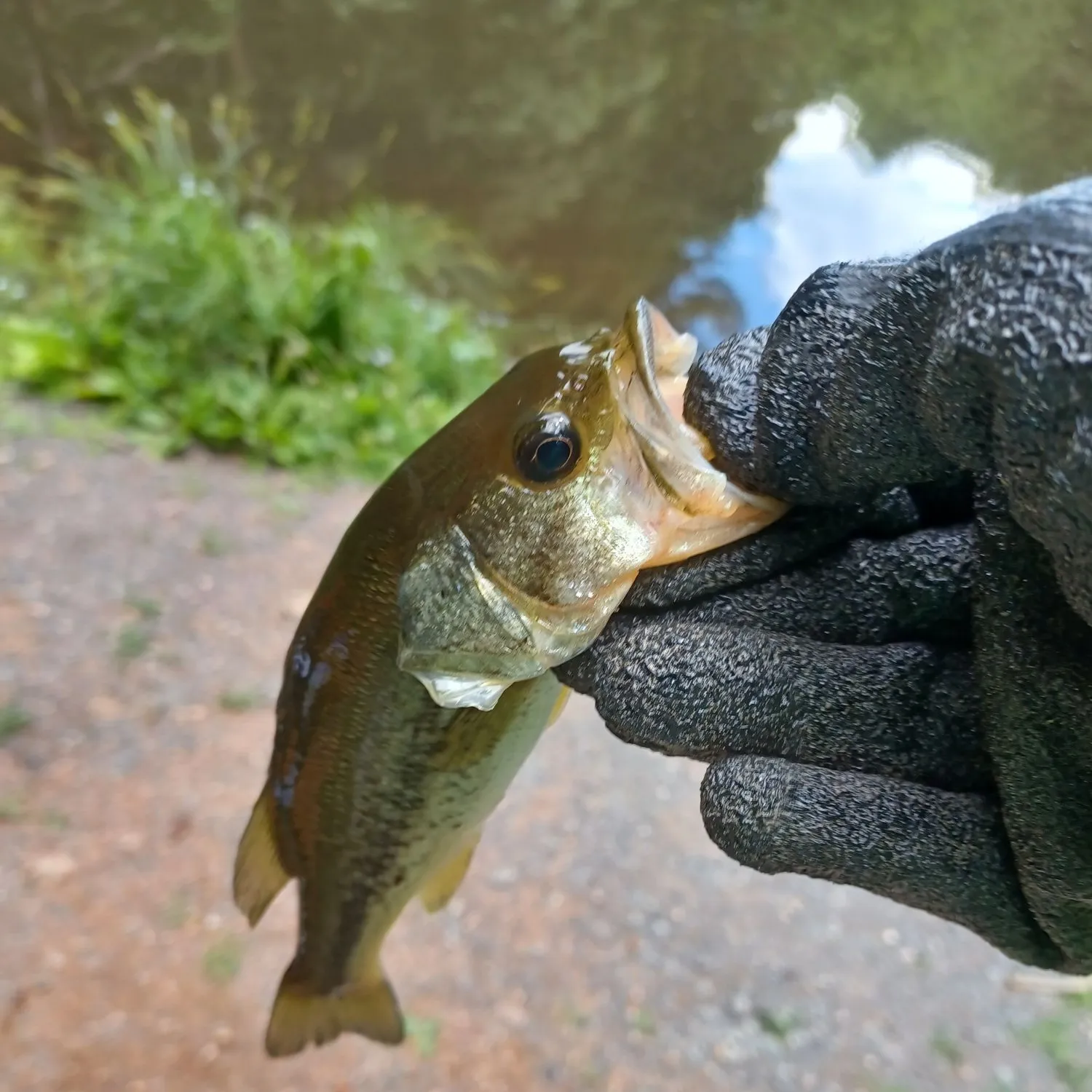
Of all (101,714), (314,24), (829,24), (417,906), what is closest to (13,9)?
(314,24)

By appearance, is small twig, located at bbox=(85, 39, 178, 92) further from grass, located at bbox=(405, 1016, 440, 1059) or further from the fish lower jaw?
the fish lower jaw

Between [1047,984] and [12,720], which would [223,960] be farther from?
[1047,984]

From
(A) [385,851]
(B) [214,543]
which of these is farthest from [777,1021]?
(B) [214,543]

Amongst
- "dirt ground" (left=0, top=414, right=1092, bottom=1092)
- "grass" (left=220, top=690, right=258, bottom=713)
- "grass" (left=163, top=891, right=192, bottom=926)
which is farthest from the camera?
"grass" (left=220, top=690, right=258, bottom=713)

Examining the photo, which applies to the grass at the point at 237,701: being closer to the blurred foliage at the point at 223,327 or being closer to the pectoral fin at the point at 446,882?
the blurred foliage at the point at 223,327

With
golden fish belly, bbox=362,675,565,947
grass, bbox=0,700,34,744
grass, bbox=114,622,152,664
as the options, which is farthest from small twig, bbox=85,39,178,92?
golden fish belly, bbox=362,675,565,947

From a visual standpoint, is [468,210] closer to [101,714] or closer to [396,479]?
[101,714]
